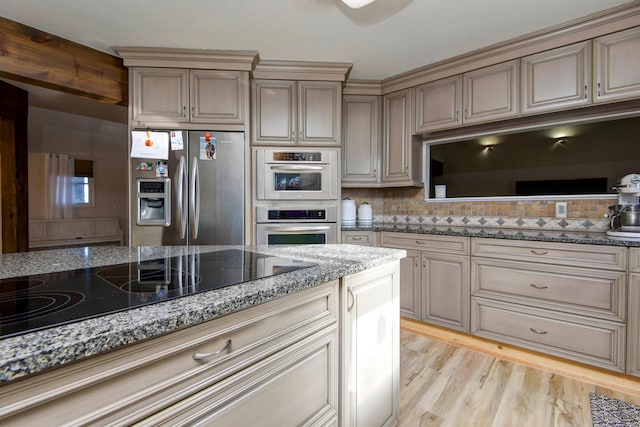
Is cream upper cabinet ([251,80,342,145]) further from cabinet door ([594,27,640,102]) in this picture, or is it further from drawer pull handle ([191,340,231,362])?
drawer pull handle ([191,340,231,362])

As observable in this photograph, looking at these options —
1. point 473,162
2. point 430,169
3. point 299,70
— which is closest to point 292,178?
point 299,70

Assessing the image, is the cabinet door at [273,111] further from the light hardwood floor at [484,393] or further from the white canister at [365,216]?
the light hardwood floor at [484,393]

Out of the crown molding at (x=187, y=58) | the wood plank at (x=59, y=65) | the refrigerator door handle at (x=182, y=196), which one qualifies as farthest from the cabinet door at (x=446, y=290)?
the wood plank at (x=59, y=65)

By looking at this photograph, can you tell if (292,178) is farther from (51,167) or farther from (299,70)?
(51,167)

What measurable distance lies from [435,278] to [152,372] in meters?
2.47

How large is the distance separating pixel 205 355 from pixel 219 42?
259 centimetres

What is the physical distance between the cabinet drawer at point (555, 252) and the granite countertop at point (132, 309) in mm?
1357

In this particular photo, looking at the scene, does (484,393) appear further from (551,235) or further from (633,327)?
(551,235)

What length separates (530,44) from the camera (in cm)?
237

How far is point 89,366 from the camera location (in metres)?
0.51

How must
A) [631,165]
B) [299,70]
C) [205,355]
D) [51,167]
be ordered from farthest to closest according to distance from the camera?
[51,167], [299,70], [631,165], [205,355]

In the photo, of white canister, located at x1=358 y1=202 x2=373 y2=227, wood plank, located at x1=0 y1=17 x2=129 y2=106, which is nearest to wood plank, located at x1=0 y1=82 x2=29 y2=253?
wood plank, located at x1=0 y1=17 x2=129 y2=106

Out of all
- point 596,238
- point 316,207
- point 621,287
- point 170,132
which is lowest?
point 621,287

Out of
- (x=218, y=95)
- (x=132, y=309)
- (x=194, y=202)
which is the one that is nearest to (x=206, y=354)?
(x=132, y=309)
